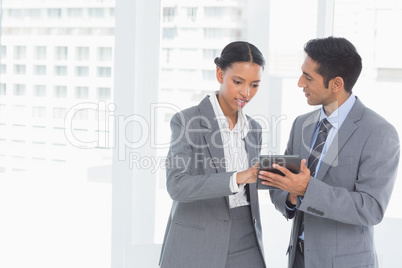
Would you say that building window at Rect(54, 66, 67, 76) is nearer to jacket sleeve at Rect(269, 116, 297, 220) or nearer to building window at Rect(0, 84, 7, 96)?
building window at Rect(0, 84, 7, 96)

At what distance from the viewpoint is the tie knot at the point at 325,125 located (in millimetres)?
2049

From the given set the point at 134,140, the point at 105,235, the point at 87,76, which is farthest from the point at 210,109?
the point at 105,235

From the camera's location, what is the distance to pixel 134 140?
329 cm

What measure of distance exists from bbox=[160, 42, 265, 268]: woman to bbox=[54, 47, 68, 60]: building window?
181 centimetres

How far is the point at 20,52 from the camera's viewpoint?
3.64 metres

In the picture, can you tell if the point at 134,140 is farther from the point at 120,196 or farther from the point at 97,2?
the point at 97,2

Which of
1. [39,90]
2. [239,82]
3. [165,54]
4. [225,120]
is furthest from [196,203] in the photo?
[39,90]

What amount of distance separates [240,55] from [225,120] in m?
0.29

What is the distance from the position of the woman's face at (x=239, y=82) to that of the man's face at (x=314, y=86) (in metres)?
0.22

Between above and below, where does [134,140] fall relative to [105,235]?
above

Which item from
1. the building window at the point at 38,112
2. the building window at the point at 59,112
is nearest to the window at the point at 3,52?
the building window at the point at 38,112

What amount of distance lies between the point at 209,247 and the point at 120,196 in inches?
59.8

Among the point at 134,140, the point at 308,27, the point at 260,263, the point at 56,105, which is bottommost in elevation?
the point at 260,263

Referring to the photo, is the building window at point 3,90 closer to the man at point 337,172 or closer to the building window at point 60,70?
the building window at point 60,70
